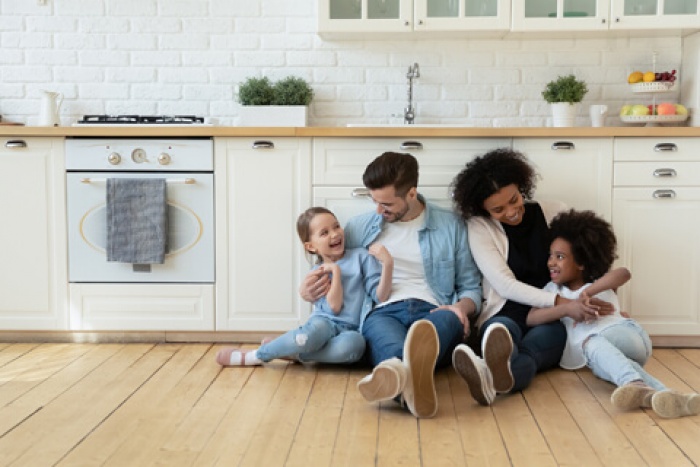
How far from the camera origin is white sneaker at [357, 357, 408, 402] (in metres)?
2.58

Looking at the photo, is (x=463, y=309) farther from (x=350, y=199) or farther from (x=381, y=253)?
(x=350, y=199)

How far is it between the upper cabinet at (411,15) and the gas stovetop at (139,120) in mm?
703

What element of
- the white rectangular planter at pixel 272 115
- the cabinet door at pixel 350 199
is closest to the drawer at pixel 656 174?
the cabinet door at pixel 350 199

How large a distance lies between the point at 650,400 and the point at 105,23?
3006 millimetres

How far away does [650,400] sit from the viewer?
2.68m

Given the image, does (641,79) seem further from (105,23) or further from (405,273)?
(105,23)

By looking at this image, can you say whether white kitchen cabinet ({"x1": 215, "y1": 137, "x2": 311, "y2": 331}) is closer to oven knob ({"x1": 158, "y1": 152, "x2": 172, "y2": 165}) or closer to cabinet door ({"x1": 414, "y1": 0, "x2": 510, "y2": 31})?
oven knob ({"x1": 158, "y1": 152, "x2": 172, "y2": 165})

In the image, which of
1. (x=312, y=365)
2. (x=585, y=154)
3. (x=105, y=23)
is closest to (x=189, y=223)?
(x=312, y=365)

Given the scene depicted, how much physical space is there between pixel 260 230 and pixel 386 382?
4.16 feet

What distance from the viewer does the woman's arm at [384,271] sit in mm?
3229

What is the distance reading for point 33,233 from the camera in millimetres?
3715

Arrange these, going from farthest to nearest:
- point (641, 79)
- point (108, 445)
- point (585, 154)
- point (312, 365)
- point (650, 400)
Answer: point (641, 79) → point (585, 154) → point (312, 365) → point (650, 400) → point (108, 445)

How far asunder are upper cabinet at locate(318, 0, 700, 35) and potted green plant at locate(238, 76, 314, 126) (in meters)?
0.29

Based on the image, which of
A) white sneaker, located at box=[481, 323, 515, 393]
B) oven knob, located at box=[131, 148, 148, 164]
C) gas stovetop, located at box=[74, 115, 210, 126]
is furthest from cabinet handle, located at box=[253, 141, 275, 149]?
white sneaker, located at box=[481, 323, 515, 393]
